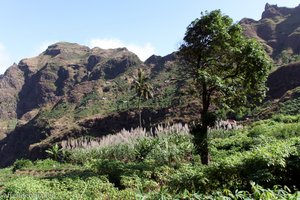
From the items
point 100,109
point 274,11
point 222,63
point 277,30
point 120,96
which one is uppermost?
point 274,11

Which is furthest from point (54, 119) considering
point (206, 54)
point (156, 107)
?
point (206, 54)

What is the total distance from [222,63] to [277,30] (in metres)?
120

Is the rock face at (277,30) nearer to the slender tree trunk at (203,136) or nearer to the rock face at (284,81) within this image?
the rock face at (284,81)

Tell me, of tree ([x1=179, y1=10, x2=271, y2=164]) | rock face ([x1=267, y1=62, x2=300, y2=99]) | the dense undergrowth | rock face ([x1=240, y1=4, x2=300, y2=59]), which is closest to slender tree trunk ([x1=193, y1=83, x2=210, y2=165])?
tree ([x1=179, y1=10, x2=271, y2=164])

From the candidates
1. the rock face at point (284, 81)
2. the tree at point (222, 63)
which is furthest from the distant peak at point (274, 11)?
the tree at point (222, 63)

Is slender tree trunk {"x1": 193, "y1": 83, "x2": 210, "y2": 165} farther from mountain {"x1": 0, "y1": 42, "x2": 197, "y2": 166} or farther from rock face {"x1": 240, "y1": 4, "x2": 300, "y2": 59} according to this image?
rock face {"x1": 240, "y1": 4, "x2": 300, "y2": 59}

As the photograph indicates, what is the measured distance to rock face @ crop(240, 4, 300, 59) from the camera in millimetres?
107938

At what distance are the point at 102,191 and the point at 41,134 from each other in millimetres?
96991

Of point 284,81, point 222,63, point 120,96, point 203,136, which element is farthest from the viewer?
point 120,96

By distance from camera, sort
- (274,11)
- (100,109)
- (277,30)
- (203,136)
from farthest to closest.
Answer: (274,11) → (277,30) → (100,109) → (203,136)

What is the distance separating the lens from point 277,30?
5007 inches

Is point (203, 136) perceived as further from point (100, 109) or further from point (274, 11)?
point (274, 11)

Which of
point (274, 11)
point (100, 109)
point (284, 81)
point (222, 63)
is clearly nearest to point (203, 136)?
point (222, 63)

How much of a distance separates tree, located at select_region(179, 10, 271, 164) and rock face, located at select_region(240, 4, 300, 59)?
8628cm
